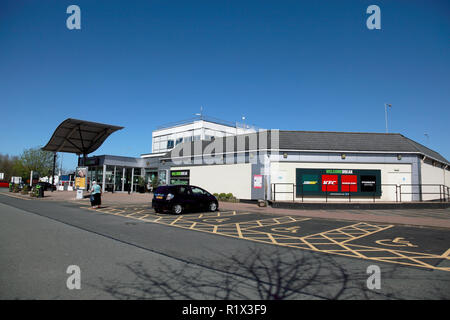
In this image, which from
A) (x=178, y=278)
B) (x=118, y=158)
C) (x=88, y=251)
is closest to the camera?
(x=178, y=278)

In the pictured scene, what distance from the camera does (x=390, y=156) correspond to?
69.1 ft

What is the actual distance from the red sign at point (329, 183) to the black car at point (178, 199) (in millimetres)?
9812

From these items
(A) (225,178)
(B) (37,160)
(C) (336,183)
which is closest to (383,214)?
(C) (336,183)

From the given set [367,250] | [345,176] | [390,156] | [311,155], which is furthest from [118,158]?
[367,250]

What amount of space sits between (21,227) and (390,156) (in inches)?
928

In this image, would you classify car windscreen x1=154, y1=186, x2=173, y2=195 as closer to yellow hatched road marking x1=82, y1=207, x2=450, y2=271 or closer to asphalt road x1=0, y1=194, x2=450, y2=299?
yellow hatched road marking x1=82, y1=207, x2=450, y2=271

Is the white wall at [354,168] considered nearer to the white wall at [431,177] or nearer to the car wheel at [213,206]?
the white wall at [431,177]

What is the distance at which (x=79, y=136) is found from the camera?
95.0 ft

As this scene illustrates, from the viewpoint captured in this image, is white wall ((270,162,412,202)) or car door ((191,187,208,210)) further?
white wall ((270,162,412,202))

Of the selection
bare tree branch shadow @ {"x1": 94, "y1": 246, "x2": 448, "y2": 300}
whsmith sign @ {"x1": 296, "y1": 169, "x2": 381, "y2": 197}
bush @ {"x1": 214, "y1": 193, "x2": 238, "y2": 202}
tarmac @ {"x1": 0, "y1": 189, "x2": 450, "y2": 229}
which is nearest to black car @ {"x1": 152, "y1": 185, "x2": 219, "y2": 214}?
tarmac @ {"x1": 0, "y1": 189, "x2": 450, "y2": 229}

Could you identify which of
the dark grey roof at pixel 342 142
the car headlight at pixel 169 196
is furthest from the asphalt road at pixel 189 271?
the dark grey roof at pixel 342 142

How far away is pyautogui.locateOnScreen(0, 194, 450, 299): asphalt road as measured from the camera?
12.9 ft

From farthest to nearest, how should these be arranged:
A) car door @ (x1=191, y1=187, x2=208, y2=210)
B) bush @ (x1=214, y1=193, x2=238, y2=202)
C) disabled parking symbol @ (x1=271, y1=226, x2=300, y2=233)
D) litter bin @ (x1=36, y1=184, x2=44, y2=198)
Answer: litter bin @ (x1=36, y1=184, x2=44, y2=198) → bush @ (x1=214, y1=193, x2=238, y2=202) → car door @ (x1=191, y1=187, x2=208, y2=210) → disabled parking symbol @ (x1=271, y1=226, x2=300, y2=233)

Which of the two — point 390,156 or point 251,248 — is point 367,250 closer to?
point 251,248
